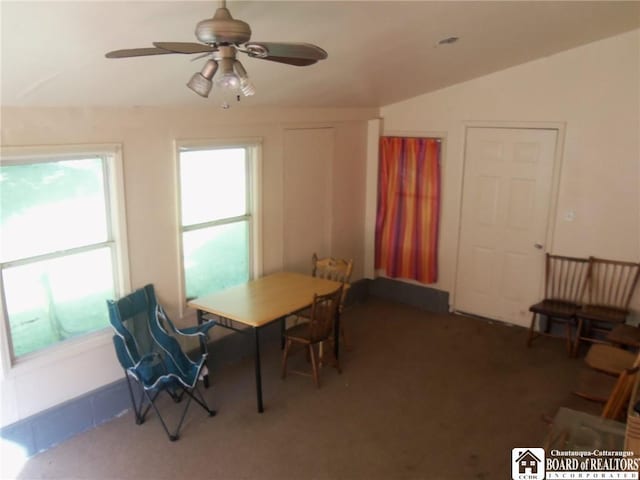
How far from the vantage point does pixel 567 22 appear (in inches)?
153

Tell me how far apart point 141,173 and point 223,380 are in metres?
1.80

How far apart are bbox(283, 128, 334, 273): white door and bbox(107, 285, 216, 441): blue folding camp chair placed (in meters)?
1.58

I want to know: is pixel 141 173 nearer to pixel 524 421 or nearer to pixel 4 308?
pixel 4 308

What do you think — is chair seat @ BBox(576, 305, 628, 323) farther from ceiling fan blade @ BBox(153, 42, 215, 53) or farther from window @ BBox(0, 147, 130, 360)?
ceiling fan blade @ BBox(153, 42, 215, 53)

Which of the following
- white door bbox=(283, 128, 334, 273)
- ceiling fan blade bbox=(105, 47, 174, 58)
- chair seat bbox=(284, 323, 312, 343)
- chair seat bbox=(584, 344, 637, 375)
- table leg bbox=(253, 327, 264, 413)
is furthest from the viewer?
white door bbox=(283, 128, 334, 273)

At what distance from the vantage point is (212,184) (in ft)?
14.7

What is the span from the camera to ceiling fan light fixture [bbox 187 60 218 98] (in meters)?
2.33

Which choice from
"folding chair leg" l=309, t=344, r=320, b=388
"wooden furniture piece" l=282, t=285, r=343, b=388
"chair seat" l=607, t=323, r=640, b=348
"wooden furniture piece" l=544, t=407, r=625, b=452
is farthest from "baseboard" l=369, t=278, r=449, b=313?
"wooden furniture piece" l=544, t=407, r=625, b=452

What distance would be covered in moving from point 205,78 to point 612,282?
4.21 m

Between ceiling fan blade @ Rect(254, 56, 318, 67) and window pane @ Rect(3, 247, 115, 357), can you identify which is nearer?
ceiling fan blade @ Rect(254, 56, 318, 67)

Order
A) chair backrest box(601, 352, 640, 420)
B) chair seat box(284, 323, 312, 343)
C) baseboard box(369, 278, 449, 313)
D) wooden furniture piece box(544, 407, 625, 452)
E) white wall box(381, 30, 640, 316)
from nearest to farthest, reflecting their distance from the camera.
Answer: wooden furniture piece box(544, 407, 625, 452), chair backrest box(601, 352, 640, 420), chair seat box(284, 323, 312, 343), white wall box(381, 30, 640, 316), baseboard box(369, 278, 449, 313)

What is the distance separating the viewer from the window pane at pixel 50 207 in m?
3.25

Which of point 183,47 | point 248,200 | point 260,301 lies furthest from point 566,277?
point 183,47

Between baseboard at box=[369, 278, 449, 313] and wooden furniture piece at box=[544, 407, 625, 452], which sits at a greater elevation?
wooden furniture piece at box=[544, 407, 625, 452]
